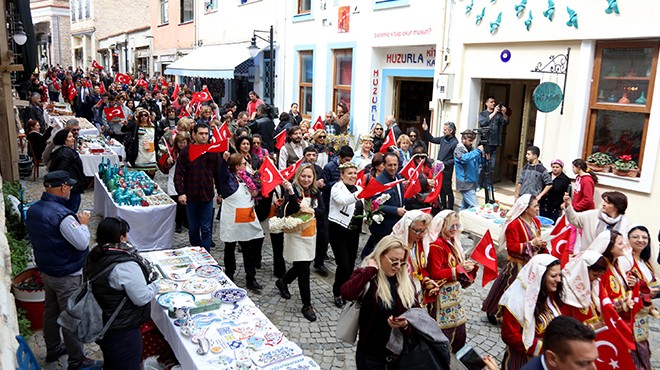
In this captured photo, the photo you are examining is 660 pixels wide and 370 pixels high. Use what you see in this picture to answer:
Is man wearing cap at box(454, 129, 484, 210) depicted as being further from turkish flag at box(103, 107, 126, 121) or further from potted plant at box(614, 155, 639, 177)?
turkish flag at box(103, 107, 126, 121)

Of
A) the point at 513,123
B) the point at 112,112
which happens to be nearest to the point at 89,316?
the point at 112,112

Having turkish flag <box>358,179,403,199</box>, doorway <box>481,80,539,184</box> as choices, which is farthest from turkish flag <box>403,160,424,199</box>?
doorway <box>481,80,539,184</box>

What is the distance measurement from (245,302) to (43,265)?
182 centimetres

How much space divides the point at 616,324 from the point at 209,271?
3.63 metres

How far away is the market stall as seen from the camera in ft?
12.5

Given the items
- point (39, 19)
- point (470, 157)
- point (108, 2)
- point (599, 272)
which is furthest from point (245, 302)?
point (39, 19)

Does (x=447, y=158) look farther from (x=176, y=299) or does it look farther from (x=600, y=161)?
(x=176, y=299)

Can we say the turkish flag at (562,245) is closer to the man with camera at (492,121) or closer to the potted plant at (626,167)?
the potted plant at (626,167)

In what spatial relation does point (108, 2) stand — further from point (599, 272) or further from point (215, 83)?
point (599, 272)

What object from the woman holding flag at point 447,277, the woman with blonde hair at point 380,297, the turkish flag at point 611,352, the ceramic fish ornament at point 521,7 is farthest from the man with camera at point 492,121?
the woman with blonde hair at point 380,297

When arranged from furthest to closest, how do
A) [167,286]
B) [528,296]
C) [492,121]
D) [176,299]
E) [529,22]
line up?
[492,121] < [529,22] < [167,286] < [176,299] < [528,296]

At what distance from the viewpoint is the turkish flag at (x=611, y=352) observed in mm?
4129

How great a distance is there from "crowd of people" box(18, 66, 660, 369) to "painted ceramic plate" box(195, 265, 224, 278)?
956 millimetres

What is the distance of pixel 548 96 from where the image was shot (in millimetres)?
9086
